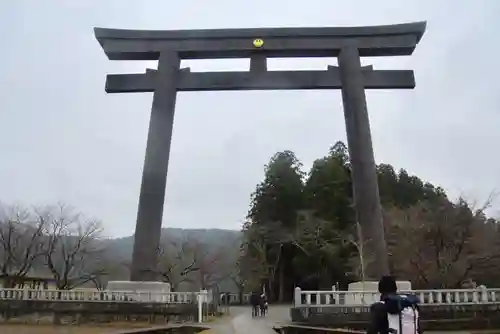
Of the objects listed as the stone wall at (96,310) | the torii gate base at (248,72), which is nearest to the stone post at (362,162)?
the torii gate base at (248,72)

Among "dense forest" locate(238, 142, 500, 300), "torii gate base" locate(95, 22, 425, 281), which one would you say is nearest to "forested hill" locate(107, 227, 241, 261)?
"dense forest" locate(238, 142, 500, 300)

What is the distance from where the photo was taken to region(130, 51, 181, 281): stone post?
19.3m

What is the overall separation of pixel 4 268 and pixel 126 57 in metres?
18.1

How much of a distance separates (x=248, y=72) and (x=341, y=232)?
20.9 m

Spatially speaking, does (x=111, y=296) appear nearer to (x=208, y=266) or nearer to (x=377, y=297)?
(x=377, y=297)

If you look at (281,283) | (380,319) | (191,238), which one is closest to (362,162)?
(380,319)

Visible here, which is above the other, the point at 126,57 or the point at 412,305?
the point at 126,57

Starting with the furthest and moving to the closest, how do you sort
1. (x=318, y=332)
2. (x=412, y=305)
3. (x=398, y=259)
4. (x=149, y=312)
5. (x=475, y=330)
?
(x=398, y=259), (x=149, y=312), (x=475, y=330), (x=318, y=332), (x=412, y=305)

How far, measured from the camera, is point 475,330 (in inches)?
626

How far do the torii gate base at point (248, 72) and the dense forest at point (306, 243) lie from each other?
8.03 metres

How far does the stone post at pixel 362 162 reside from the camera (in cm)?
1836

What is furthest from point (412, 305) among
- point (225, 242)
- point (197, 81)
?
point (225, 242)

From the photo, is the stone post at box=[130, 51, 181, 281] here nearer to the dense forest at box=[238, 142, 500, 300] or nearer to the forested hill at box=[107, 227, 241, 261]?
the dense forest at box=[238, 142, 500, 300]

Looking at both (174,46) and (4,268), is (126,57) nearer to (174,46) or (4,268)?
(174,46)
